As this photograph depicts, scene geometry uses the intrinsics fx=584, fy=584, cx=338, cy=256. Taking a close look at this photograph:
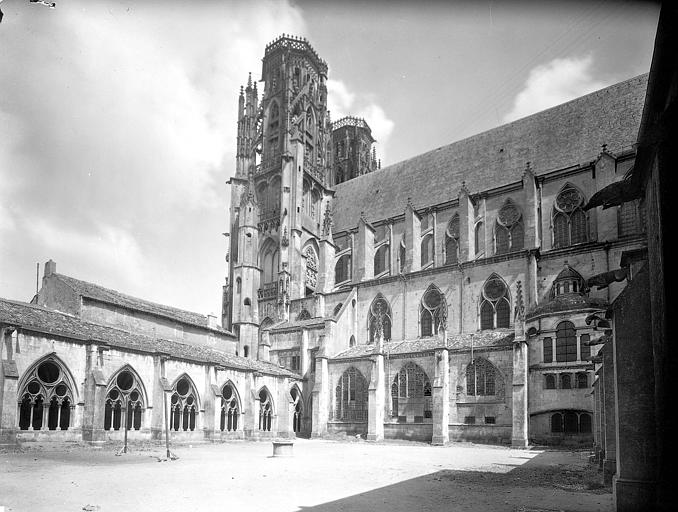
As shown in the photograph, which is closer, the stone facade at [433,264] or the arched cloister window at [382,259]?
the stone facade at [433,264]

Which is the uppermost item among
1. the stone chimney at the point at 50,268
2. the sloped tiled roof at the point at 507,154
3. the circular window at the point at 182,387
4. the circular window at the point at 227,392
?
the sloped tiled roof at the point at 507,154

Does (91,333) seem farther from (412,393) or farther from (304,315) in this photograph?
(304,315)

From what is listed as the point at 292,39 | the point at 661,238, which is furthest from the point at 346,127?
the point at 661,238

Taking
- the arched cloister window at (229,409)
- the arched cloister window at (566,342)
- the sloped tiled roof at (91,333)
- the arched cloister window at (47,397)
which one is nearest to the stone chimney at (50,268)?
the sloped tiled roof at (91,333)

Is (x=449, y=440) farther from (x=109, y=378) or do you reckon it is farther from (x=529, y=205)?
(x=109, y=378)

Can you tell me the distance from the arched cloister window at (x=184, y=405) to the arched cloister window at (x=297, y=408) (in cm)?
1225

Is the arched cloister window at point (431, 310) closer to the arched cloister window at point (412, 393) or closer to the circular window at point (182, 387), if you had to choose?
the arched cloister window at point (412, 393)

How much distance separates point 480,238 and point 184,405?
24.9 m

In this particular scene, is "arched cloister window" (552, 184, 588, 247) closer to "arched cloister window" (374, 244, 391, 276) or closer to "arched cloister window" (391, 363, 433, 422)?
"arched cloister window" (391, 363, 433, 422)

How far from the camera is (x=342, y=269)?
53.2 m

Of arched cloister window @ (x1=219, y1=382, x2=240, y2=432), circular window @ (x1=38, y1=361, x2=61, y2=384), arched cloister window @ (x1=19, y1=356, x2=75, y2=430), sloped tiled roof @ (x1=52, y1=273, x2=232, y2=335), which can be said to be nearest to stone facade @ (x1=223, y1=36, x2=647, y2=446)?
sloped tiled roof @ (x1=52, y1=273, x2=232, y2=335)

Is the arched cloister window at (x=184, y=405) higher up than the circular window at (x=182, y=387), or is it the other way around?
the circular window at (x=182, y=387)

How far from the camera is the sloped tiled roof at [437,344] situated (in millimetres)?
36375

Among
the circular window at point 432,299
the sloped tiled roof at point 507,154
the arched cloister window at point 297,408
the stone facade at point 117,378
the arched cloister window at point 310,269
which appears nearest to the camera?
the stone facade at point 117,378
